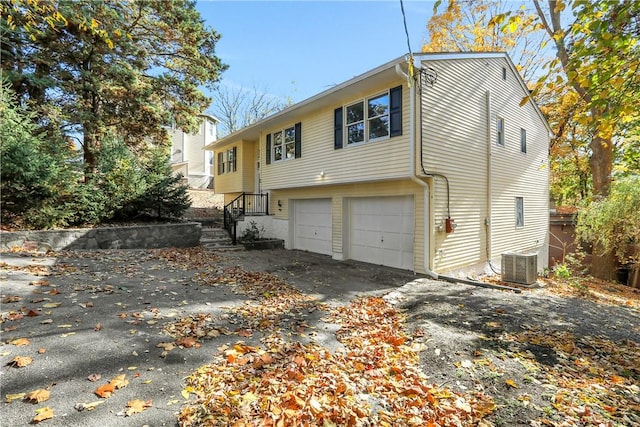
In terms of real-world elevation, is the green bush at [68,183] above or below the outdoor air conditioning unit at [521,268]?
above

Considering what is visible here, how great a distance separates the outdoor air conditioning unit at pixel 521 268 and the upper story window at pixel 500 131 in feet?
13.9

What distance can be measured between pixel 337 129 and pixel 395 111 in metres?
2.17

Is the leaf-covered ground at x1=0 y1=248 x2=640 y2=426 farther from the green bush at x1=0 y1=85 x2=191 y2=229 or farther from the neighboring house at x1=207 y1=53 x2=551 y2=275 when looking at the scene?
the neighboring house at x1=207 y1=53 x2=551 y2=275

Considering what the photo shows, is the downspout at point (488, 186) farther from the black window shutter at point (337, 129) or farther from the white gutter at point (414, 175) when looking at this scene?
the black window shutter at point (337, 129)

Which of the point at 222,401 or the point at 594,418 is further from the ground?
the point at 222,401

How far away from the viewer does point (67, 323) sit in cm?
388

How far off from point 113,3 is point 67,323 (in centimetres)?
1148

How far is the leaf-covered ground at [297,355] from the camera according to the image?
101 inches

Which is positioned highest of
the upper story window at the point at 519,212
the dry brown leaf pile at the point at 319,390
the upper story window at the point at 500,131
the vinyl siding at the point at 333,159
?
the upper story window at the point at 500,131

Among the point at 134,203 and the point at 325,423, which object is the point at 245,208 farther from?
the point at 325,423

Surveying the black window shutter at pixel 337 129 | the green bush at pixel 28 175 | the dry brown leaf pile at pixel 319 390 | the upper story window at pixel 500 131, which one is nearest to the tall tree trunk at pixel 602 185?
the upper story window at pixel 500 131

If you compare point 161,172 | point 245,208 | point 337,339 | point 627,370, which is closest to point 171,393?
point 337,339

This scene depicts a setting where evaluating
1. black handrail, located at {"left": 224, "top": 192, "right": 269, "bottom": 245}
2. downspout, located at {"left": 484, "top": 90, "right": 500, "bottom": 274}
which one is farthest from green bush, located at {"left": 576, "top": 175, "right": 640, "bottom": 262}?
black handrail, located at {"left": 224, "top": 192, "right": 269, "bottom": 245}

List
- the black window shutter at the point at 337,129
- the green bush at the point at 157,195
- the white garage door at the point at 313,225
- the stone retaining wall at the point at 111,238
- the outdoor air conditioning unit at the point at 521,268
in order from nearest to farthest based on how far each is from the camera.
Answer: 1. the stone retaining wall at the point at 111,238
2. the outdoor air conditioning unit at the point at 521,268
3. the black window shutter at the point at 337,129
4. the green bush at the point at 157,195
5. the white garage door at the point at 313,225
